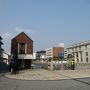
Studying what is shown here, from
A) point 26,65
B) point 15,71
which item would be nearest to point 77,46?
point 26,65

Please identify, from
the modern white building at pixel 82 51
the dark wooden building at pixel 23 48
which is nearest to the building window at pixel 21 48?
the dark wooden building at pixel 23 48

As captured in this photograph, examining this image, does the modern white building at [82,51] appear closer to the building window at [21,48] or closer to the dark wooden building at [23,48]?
the dark wooden building at [23,48]

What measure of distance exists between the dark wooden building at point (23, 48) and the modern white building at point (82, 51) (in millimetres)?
65169

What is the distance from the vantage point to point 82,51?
4545 inches

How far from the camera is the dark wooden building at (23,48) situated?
45338mm

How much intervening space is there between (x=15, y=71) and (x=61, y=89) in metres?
16.3

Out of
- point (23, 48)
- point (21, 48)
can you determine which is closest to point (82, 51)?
point (23, 48)

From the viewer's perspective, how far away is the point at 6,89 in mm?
14648

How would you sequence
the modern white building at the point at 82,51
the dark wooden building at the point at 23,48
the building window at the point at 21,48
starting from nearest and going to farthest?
the dark wooden building at the point at 23,48
the building window at the point at 21,48
the modern white building at the point at 82,51

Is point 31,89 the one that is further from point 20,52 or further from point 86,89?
point 20,52

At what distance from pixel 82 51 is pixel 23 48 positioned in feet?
240

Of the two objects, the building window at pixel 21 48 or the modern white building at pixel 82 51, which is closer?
the building window at pixel 21 48

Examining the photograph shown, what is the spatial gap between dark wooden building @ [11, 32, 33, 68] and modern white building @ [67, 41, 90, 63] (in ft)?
214

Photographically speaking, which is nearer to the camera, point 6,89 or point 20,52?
point 6,89
